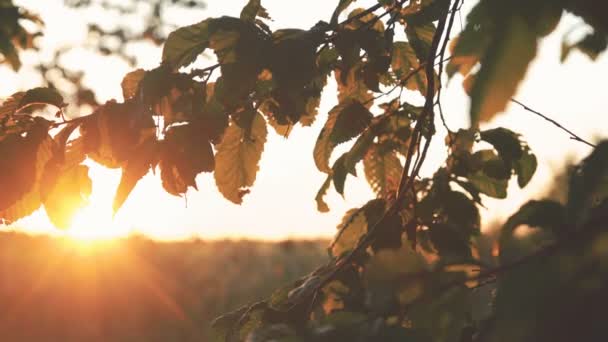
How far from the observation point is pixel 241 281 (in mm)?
13438

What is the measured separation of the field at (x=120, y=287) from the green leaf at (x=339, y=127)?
947 cm

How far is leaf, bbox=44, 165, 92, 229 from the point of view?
127cm

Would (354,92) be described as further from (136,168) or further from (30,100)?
(30,100)

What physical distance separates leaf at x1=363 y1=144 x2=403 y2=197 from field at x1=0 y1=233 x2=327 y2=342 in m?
9.37

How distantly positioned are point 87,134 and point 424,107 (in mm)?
821

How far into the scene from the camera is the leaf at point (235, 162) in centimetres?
141

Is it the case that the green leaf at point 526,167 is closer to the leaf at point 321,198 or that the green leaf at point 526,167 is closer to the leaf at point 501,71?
the leaf at point 321,198

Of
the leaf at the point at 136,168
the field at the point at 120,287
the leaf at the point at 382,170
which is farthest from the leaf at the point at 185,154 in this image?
the field at the point at 120,287

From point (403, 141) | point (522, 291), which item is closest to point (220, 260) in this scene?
point (403, 141)

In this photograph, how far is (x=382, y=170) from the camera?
65.1 inches

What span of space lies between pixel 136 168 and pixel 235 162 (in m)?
0.30

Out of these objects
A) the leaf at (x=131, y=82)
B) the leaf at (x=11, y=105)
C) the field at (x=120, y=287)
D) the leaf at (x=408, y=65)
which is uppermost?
the leaf at (x=408, y=65)

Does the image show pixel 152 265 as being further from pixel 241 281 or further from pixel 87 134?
pixel 87 134

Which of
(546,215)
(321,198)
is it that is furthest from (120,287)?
(546,215)
